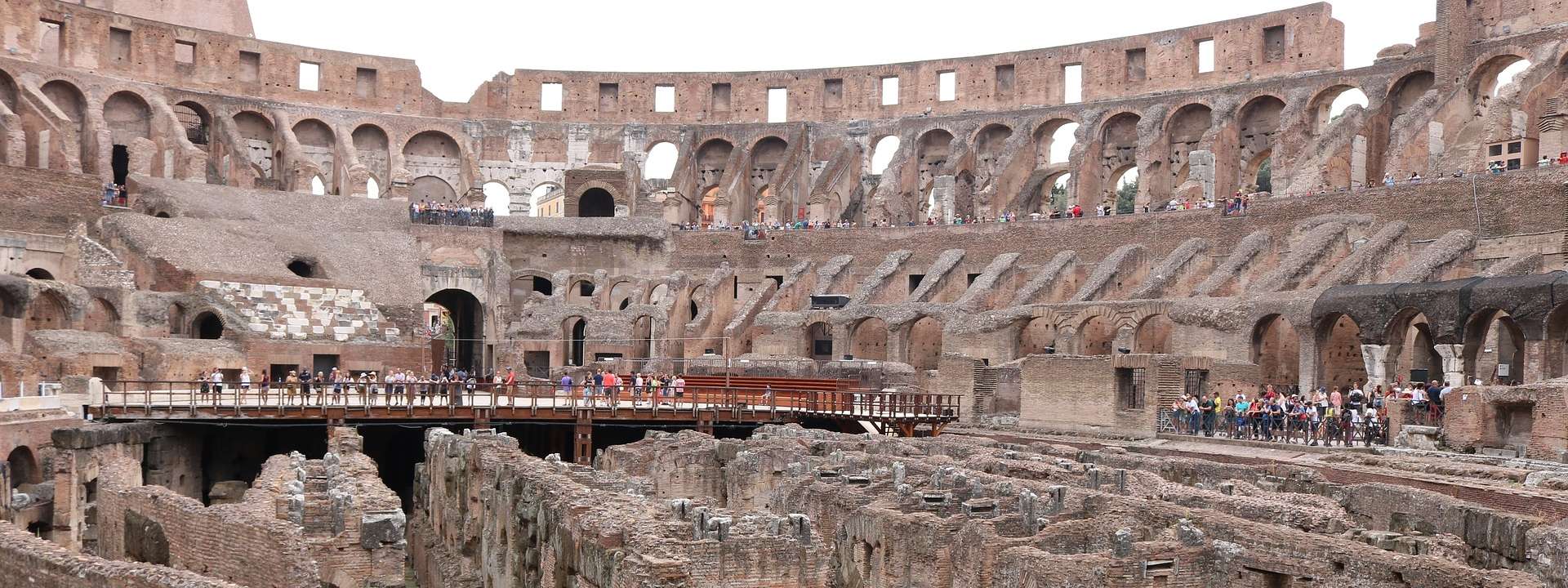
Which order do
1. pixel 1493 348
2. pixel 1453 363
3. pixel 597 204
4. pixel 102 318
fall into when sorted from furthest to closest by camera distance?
pixel 597 204 → pixel 102 318 → pixel 1493 348 → pixel 1453 363

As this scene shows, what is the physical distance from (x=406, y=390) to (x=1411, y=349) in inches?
901

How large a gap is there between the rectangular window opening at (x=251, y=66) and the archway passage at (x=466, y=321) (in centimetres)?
1281

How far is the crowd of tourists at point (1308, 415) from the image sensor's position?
25656 millimetres

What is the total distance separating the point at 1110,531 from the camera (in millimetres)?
14156

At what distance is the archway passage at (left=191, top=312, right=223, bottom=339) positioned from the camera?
39.6 m

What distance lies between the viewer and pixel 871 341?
46312 mm

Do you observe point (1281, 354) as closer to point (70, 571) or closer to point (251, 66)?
point (70, 571)

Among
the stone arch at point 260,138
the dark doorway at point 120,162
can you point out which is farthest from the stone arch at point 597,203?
the dark doorway at point 120,162

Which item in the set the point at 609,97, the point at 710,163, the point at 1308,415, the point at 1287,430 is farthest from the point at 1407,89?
the point at 609,97

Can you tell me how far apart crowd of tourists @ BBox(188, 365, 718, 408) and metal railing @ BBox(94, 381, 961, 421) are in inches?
2.0

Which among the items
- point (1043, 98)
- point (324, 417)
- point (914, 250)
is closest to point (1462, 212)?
point (914, 250)

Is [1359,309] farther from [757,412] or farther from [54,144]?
[54,144]

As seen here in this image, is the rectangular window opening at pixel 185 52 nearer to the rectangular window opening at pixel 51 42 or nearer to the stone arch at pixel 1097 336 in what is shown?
the rectangular window opening at pixel 51 42

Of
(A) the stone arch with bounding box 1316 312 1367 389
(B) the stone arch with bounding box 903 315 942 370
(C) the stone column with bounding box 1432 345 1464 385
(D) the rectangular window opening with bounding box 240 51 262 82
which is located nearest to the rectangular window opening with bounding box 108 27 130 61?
(D) the rectangular window opening with bounding box 240 51 262 82
